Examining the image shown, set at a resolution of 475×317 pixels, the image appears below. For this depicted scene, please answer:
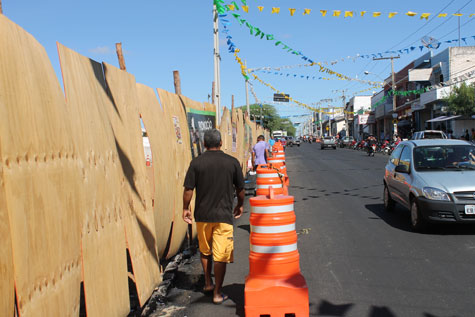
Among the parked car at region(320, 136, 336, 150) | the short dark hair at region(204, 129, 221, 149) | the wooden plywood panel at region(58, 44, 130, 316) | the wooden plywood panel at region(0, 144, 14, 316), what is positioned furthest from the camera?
the parked car at region(320, 136, 336, 150)

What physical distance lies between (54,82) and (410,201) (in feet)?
22.2

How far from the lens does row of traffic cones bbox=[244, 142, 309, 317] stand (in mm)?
4355

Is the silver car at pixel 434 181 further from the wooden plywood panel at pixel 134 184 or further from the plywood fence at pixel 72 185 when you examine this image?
the wooden plywood panel at pixel 134 184

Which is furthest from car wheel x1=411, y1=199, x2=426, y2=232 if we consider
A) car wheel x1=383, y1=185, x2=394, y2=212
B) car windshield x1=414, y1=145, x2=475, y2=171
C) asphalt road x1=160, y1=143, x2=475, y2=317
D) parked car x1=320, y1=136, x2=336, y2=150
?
parked car x1=320, y1=136, x2=336, y2=150

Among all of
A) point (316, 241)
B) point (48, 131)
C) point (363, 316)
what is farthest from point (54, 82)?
point (316, 241)

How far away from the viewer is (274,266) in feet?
15.1

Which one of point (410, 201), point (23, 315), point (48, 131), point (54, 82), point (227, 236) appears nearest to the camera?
point (23, 315)

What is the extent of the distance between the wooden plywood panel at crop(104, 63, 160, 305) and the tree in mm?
33307

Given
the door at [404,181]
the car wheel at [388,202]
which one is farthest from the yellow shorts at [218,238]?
the car wheel at [388,202]

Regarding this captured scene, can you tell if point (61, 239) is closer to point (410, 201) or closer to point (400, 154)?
point (410, 201)

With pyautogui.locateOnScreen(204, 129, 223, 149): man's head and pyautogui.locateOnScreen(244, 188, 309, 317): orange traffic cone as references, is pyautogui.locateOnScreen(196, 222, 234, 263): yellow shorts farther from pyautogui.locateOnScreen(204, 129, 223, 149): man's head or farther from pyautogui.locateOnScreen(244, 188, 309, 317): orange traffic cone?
pyautogui.locateOnScreen(204, 129, 223, 149): man's head

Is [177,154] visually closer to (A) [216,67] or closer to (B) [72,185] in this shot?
(B) [72,185]

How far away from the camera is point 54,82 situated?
3205 mm

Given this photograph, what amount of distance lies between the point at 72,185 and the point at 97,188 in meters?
0.57
